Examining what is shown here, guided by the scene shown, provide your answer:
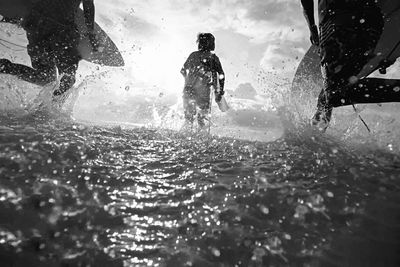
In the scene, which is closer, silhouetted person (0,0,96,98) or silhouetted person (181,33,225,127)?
silhouetted person (0,0,96,98)

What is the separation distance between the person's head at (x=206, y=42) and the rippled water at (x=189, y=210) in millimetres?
4428

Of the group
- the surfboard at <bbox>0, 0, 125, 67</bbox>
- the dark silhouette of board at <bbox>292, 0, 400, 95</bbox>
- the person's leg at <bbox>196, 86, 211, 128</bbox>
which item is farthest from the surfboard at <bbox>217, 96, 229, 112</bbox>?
the dark silhouette of board at <bbox>292, 0, 400, 95</bbox>

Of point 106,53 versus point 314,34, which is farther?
point 106,53

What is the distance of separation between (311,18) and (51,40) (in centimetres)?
393

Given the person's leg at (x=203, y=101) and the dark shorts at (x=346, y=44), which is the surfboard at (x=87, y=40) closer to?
the person's leg at (x=203, y=101)

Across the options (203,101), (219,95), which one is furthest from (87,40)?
(219,95)

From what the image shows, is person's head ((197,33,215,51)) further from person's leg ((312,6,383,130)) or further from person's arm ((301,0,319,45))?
person's leg ((312,6,383,130))

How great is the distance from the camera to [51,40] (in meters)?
4.49

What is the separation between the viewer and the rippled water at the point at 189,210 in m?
1.02

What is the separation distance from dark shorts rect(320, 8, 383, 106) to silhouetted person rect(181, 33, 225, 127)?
332 cm

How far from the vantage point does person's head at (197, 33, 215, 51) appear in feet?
19.6

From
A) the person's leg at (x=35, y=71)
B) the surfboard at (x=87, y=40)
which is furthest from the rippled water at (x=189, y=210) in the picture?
the surfboard at (x=87, y=40)

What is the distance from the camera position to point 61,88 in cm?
486

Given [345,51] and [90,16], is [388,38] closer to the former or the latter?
[345,51]
